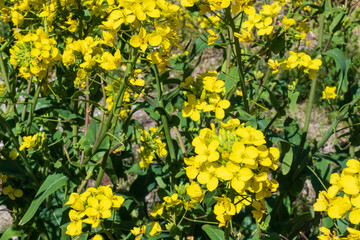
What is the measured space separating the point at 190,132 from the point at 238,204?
2.25 ft

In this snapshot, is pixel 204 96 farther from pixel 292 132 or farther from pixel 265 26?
pixel 292 132

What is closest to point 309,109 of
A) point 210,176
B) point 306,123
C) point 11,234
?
point 306,123

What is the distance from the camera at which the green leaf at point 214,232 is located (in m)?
1.74

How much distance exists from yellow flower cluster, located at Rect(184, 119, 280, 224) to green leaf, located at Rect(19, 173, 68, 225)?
815 mm

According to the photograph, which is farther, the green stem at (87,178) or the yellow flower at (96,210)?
the green stem at (87,178)

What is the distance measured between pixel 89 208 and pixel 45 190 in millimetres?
505

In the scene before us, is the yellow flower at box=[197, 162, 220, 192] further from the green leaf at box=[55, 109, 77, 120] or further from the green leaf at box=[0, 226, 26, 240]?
the green leaf at box=[0, 226, 26, 240]

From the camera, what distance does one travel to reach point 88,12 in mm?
2262

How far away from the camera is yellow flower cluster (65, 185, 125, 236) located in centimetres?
151

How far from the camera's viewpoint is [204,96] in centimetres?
166

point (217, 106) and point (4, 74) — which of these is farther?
point (4, 74)

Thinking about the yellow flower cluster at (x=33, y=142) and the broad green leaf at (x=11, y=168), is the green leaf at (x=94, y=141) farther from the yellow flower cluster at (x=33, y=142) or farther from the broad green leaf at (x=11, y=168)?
the broad green leaf at (x=11, y=168)

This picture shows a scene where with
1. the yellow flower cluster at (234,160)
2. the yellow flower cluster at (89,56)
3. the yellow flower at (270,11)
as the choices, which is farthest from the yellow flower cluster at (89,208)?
the yellow flower at (270,11)

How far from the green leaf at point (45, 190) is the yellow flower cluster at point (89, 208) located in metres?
0.31
